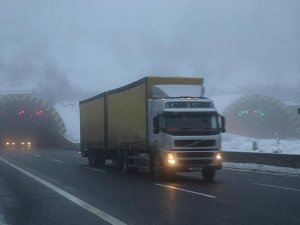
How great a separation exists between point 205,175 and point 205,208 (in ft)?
28.9

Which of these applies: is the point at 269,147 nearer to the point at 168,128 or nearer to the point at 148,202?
the point at 168,128

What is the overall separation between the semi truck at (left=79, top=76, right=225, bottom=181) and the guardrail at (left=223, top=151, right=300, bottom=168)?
7.18m

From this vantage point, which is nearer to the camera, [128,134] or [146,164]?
[146,164]

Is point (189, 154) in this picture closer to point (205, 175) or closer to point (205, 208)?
point (205, 175)

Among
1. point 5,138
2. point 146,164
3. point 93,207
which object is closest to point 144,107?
point 146,164

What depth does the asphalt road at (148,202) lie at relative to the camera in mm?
11859

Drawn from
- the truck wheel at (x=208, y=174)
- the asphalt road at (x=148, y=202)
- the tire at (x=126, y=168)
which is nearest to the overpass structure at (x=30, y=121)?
the tire at (x=126, y=168)

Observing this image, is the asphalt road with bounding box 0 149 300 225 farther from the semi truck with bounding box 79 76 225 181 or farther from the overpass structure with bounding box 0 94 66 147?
the overpass structure with bounding box 0 94 66 147

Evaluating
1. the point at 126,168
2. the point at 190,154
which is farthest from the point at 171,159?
the point at 126,168

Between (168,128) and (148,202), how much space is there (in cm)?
675

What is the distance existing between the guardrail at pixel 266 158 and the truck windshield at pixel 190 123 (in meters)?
7.59

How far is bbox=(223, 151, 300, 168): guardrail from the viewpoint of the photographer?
27812mm

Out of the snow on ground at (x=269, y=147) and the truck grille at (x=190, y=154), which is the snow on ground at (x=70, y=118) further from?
the truck grille at (x=190, y=154)

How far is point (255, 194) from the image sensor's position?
53.6 feet
